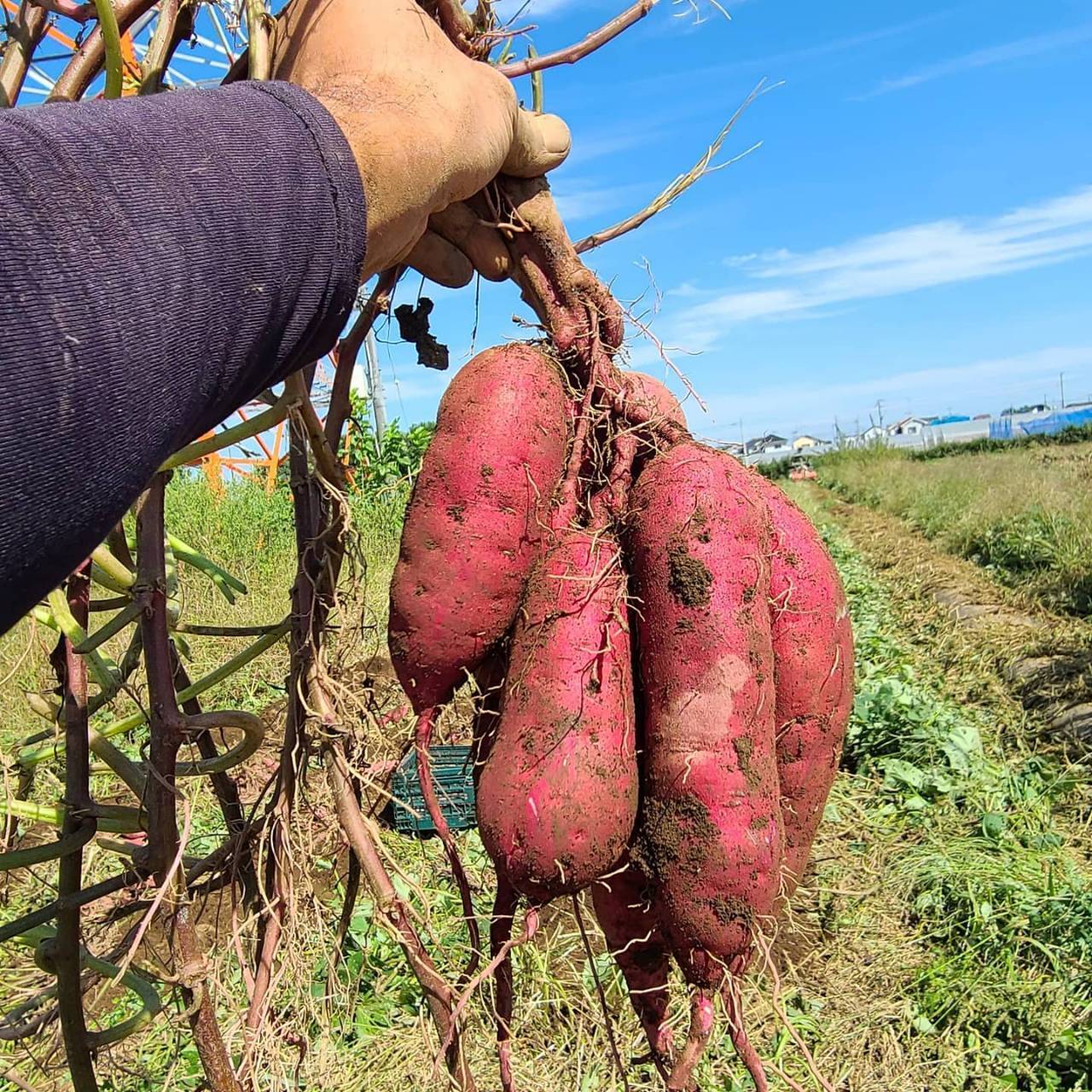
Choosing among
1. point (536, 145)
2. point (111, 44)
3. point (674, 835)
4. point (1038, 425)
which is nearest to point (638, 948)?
point (674, 835)

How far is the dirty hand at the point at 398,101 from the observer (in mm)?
973

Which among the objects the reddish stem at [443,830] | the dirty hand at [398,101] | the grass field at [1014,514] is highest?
the dirty hand at [398,101]

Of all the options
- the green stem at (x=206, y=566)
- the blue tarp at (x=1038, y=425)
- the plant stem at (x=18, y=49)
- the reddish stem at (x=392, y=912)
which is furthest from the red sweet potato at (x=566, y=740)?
the blue tarp at (x=1038, y=425)

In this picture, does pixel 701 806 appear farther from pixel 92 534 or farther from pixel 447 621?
pixel 92 534

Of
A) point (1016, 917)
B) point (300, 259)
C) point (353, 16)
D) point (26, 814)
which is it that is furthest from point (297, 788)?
point (1016, 917)

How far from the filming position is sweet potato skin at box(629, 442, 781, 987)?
109 cm

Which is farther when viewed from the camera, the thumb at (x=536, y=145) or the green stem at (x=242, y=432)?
the thumb at (x=536, y=145)

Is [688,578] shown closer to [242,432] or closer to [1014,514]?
[242,432]

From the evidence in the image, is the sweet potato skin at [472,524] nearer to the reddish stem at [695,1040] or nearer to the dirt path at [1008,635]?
the reddish stem at [695,1040]

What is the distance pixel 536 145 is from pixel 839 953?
2.97 m

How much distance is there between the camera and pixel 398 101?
100 centimetres

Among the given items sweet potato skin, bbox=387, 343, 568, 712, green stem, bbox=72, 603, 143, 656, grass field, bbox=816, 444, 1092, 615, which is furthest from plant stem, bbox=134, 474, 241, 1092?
grass field, bbox=816, 444, 1092, 615

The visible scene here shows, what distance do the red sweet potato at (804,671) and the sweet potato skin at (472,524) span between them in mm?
330

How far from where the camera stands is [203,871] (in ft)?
4.15
